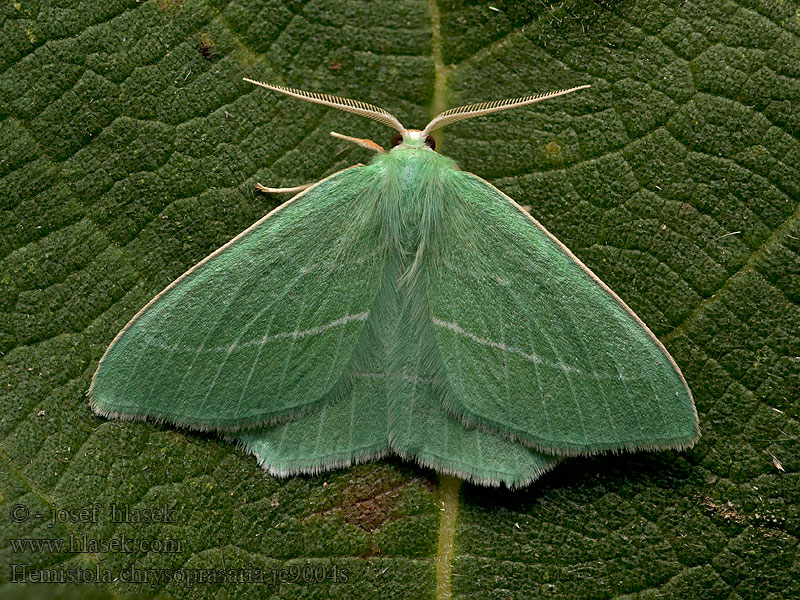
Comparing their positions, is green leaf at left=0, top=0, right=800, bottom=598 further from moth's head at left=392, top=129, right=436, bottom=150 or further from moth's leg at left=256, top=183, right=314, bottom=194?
moth's head at left=392, top=129, right=436, bottom=150

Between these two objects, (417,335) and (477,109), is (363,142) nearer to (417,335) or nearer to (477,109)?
(477,109)

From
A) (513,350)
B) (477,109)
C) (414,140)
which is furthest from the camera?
(477,109)

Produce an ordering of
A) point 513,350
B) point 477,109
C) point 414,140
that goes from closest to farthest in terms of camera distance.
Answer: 1. point 513,350
2. point 414,140
3. point 477,109

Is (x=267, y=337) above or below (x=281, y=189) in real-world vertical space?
below

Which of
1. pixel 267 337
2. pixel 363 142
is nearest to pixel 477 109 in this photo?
pixel 363 142

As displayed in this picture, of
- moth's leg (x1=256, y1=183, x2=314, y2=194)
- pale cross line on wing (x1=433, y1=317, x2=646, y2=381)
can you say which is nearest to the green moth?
pale cross line on wing (x1=433, y1=317, x2=646, y2=381)

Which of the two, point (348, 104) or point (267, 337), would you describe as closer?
point (267, 337)

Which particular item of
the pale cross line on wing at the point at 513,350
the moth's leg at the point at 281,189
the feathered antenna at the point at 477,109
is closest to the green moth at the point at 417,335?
the pale cross line on wing at the point at 513,350
